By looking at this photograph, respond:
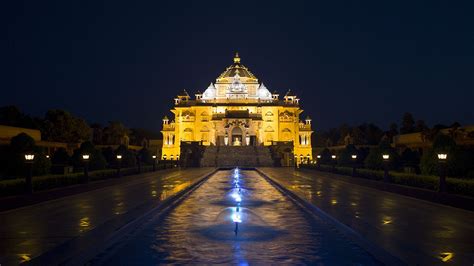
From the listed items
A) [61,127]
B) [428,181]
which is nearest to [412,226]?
[428,181]

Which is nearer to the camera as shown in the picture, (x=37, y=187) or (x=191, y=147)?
(x=37, y=187)

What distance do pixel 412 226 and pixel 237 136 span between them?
8268 centimetres

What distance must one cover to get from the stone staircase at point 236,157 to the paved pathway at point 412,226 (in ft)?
162

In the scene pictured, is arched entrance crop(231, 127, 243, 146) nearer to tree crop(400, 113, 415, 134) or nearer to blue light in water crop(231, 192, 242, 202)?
tree crop(400, 113, 415, 134)

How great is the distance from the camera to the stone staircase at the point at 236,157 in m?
69.9

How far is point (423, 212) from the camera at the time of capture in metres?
16.0

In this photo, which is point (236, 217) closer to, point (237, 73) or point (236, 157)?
point (236, 157)

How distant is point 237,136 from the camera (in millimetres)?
95562

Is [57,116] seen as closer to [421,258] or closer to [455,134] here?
[455,134]

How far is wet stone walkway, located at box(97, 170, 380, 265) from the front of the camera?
9.54 meters

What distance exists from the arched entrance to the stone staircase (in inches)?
708

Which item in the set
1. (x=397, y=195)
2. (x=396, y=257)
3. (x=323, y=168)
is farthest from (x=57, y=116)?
(x=396, y=257)

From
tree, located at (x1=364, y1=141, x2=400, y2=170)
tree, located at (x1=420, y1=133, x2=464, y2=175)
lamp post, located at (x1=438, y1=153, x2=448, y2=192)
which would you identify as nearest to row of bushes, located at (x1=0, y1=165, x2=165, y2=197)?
lamp post, located at (x1=438, y1=153, x2=448, y2=192)

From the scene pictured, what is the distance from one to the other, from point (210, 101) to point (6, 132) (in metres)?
58.7
